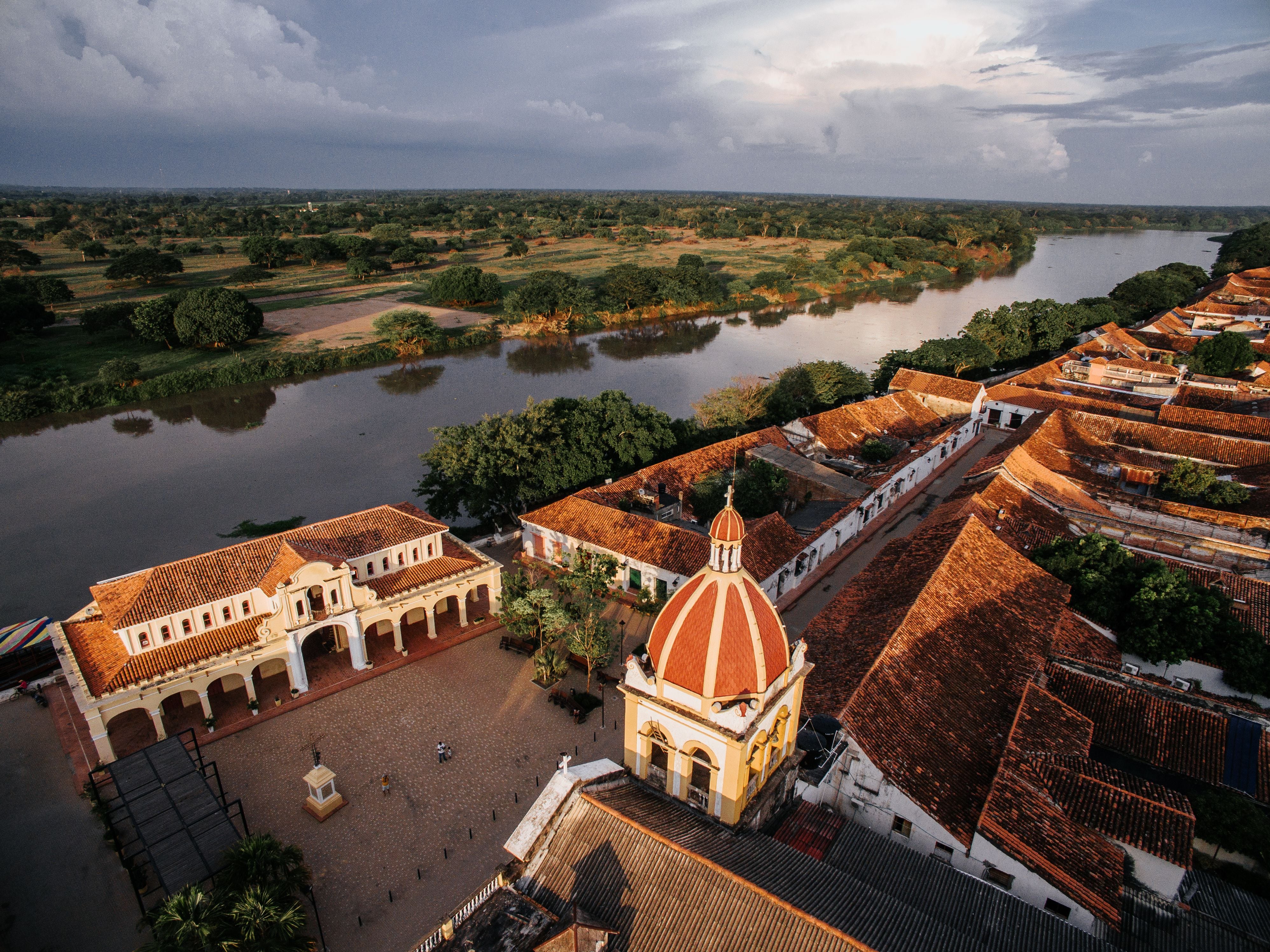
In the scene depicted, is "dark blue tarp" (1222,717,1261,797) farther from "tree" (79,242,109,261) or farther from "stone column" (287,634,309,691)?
"tree" (79,242,109,261)

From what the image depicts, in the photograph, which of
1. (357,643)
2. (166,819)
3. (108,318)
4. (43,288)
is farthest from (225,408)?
(166,819)

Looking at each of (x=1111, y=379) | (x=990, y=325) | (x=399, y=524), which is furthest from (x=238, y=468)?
(x=990, y=325)

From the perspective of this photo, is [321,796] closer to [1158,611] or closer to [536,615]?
[536,615]

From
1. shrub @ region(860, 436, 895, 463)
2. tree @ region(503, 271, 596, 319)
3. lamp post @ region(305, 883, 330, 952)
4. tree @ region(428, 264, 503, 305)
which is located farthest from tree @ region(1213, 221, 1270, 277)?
lamp post @ region(305, 883, 330, 952)

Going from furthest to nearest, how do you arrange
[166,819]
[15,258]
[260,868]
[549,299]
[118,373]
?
[15,258] → [549,299] → [118,373] → [166,819] → [260,868]

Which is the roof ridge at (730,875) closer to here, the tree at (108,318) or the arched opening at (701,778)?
the arched opening at (701,778)
